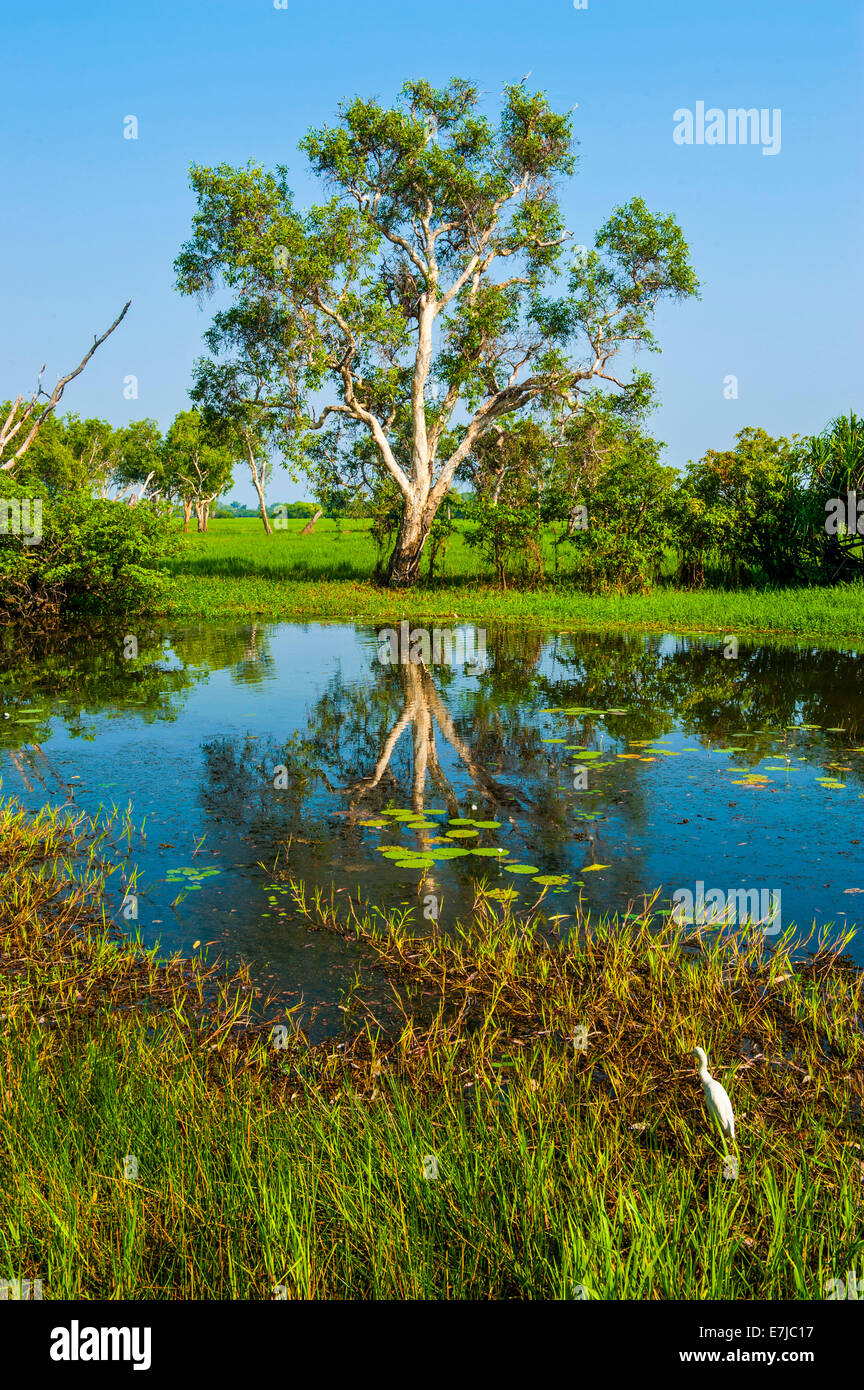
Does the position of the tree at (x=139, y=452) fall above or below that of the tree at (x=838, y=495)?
above

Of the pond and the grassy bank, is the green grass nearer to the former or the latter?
the pond

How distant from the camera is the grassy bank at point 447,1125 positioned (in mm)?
2684

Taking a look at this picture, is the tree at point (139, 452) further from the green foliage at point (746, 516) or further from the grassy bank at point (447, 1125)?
the grassy bank at point (447, 1125)

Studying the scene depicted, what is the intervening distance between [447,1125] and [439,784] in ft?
16.4

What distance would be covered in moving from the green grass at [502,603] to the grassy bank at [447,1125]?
1457 cm

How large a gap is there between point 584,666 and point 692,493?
39.8 ft

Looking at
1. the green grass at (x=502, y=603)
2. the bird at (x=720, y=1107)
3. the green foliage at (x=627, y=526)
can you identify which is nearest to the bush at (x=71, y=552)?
the green grass at (x=502, y=603)

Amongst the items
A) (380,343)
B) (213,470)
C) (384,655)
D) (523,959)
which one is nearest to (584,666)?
(384,655)

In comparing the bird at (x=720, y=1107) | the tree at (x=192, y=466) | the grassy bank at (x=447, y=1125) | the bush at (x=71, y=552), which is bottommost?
the grassy bank at (x=447, y=1125)

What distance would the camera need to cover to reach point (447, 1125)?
3.35 m

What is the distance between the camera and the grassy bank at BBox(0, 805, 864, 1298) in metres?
2.68

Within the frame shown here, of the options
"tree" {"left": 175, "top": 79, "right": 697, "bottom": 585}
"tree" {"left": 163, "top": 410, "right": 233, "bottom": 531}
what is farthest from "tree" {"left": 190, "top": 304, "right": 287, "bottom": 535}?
"tree" {"left": 163, "top": 410, "right": 233, "bottom": 531}

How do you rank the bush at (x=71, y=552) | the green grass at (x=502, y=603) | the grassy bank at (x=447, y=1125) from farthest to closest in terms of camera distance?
the green grass at (x=502, y=603), the bush at (x=71, y=552), the grassy bank at (x=447, y=1125)

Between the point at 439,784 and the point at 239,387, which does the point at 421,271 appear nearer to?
the point at 239,387
